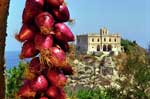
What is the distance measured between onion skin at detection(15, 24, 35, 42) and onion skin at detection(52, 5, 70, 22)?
10cm

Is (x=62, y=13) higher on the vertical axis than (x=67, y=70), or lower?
higher

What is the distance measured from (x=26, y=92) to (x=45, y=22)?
9.9 inches

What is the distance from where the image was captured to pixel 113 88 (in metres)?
34.1

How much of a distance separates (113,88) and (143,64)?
3079mm

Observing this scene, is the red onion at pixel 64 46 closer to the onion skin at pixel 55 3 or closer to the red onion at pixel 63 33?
the red onion at pixel 63 33

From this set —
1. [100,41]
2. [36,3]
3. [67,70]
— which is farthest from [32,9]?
[100,41]

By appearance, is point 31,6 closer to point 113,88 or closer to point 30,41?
point 30,41

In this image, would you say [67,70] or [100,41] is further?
[100,41]

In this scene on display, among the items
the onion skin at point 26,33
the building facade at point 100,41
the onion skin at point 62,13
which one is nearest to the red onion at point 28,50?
the onion skin at point 26,33

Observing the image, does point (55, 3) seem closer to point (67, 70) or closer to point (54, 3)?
point (54, 3)

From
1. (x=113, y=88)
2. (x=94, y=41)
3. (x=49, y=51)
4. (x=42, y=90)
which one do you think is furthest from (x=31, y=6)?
(x=94, y=41)

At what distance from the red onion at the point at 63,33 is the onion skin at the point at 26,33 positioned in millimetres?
87

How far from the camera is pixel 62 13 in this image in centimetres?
192

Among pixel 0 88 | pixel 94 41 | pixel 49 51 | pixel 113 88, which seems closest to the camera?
pixel 49 51
